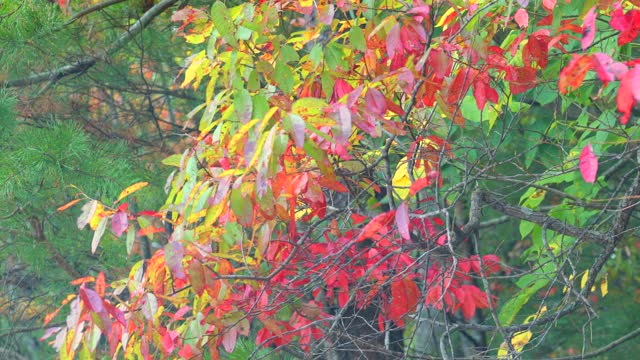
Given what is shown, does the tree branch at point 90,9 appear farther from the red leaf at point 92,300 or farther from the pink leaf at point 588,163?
the pink leaf at point 588,163

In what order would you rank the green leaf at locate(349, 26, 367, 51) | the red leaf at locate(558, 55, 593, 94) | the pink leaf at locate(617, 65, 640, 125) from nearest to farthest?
the pink leaf at locate(617, 65, 640, 125) < the red leaf at locate(558, 55, 593, 94) < the green leaf at locate(349, 26, 367, 51)

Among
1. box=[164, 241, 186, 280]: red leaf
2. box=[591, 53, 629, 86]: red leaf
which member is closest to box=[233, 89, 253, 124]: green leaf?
box=[164, 241, 186, 280]: red leaf

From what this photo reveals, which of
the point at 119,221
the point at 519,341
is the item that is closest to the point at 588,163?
the point at 519,341

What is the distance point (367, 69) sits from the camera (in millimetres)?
2447

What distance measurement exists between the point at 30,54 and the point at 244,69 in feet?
5.04

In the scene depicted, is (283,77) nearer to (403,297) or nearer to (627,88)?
(403,297)

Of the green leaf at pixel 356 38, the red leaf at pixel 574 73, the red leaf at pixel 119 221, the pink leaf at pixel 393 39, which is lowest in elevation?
the red leaf at pixel 119 221

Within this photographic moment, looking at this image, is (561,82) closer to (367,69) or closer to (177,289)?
(367,69)

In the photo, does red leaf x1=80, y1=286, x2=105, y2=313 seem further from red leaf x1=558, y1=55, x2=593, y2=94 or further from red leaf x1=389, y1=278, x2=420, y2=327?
red leaf x1=558, y1=55, x2=593, y2=94

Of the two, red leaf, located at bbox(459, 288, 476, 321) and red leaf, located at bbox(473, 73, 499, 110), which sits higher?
red leaf, located at bbox(473, 73, 499, 110)

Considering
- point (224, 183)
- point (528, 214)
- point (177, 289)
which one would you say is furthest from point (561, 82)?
point (177, 289)

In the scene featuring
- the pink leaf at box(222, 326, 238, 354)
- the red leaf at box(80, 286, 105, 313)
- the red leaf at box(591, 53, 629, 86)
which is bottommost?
the pink leaf at box(222, 326, 238, 354)

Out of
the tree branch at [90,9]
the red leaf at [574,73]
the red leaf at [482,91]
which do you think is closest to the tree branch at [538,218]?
the red leaf at [482,91]

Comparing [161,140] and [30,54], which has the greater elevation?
[30,54]
